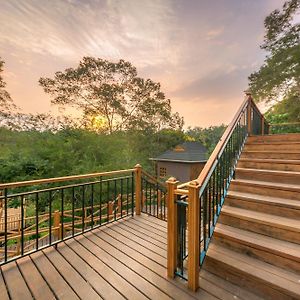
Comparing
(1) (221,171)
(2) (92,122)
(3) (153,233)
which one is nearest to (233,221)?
(1) (221,171)

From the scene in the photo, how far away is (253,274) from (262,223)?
0.65 meters

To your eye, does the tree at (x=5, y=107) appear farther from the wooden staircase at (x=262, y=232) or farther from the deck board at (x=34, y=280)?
the wooden staircase at (x=262, y=232)

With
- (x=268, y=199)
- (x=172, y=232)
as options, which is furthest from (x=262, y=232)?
(x=172, y=232)

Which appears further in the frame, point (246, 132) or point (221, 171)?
point (246, 132)

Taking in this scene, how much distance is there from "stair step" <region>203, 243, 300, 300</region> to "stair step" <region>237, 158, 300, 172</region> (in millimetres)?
1781

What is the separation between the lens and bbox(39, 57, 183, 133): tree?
1086 cm

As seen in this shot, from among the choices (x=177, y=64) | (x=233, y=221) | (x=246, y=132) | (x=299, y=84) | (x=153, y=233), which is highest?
(x=177, y=64)

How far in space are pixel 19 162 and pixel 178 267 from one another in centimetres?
880

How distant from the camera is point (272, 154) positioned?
3.44 metres

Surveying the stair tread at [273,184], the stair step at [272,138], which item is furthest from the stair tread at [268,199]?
the stair step at [272,138]

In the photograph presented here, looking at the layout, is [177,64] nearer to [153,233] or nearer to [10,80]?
[153,233]

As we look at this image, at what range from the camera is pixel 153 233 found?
3.03m

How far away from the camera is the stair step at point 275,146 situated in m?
3.47

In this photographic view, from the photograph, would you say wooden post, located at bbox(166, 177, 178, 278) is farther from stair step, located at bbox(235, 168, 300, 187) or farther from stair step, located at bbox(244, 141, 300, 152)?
stair step, located at bbox(244, 141, 300, 152)
